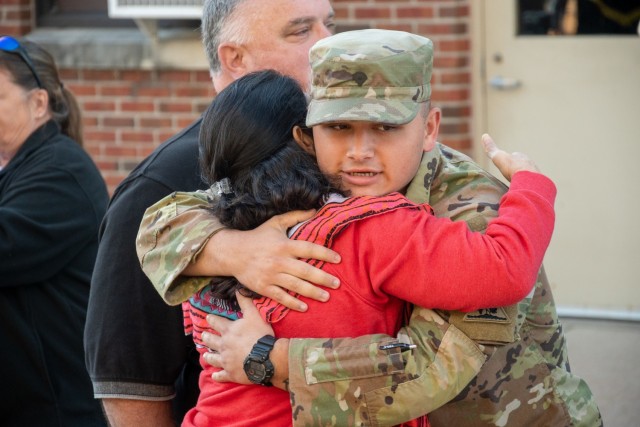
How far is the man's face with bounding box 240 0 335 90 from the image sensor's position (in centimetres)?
314

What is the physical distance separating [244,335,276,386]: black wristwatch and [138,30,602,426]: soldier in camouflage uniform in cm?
6

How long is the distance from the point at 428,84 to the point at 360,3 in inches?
177

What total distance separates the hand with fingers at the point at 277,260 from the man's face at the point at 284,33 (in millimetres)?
924

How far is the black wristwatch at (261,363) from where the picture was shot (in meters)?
2.21

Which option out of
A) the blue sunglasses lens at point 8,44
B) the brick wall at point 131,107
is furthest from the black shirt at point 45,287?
the brick wall at point 131,107

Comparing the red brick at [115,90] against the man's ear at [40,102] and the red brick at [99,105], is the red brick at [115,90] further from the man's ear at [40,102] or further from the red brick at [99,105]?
the man's ear at [40,102]

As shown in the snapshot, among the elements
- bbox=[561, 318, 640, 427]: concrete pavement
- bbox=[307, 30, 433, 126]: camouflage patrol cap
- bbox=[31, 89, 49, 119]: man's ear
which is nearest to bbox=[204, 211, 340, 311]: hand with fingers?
bbox=[307, 30, 433, 126]: camouflage patrol cap

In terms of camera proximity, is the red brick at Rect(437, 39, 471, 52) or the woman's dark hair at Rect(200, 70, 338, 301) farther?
the red brick at Rect(437, 39, 471, 52)

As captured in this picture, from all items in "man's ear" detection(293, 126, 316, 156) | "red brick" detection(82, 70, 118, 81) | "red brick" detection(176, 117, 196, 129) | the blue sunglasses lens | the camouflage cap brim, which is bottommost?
"red brick" detection(176, 117, 196, 129)

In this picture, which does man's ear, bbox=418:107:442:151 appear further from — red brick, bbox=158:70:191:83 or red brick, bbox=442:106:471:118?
red brick, bbox=158:70:191:83

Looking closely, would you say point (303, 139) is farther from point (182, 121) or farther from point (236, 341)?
point (182, 121)

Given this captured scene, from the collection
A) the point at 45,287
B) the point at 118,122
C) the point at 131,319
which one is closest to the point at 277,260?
the point at 131,319

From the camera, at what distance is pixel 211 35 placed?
3301 mm

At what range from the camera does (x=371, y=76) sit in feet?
7.26
